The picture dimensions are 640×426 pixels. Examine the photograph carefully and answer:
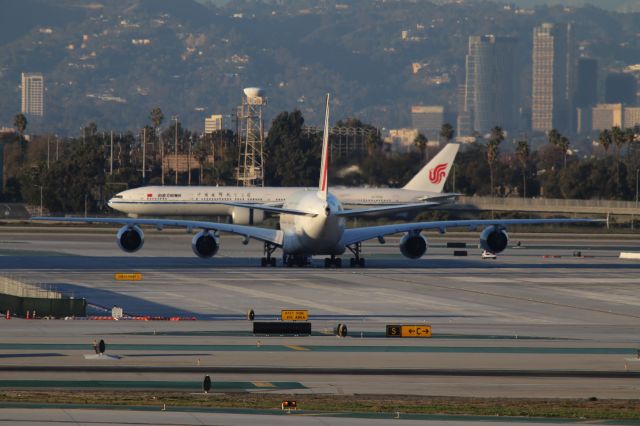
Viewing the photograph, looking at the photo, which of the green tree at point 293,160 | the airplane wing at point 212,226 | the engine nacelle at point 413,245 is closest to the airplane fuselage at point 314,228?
the airplane wing at point 212,226

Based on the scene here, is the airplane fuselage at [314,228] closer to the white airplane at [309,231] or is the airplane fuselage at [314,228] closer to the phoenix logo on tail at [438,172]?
the white airplane at [309,231]

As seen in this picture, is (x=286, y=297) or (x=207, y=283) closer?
(x=286, y=297)

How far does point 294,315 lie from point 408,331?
5082 millimetres

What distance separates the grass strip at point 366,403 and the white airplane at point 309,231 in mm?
34344

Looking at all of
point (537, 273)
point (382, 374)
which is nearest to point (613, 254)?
point (537, 273)

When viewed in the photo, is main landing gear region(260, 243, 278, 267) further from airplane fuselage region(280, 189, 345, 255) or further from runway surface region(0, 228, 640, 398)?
airplane fuselage region(280, 189, 345, 255)

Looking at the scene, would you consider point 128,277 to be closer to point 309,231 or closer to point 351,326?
point 309,231

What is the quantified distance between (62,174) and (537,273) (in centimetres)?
9449

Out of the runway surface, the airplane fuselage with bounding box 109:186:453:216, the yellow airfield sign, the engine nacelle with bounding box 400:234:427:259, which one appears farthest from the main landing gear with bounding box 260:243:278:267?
the airplane fuselage with bounding box 109:186:453:216

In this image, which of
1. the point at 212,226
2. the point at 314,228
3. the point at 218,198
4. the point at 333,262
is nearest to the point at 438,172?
the point at 218,198

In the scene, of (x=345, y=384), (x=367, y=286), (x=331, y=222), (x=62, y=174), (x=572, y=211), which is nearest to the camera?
(x=345, y=384)

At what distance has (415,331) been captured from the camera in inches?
1673

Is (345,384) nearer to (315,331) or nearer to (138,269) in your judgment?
(315,331)

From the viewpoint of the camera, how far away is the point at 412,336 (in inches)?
1667
